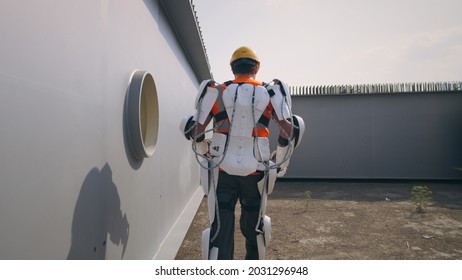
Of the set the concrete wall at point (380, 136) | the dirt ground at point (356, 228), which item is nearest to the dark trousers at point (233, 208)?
the dirt ground at point (356, 228)

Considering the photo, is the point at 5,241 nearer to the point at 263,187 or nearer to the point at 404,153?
the point at 263,187

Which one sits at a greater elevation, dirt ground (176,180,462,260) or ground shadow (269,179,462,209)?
dirt ground (176,180,462,260)

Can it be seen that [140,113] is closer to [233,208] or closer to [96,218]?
[96,218]

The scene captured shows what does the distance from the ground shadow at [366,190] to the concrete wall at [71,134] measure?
5550mm

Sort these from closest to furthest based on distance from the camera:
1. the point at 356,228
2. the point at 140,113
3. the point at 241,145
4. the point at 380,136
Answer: the point at 241,145 < the point at 140,113 < the point at 356,228 < the point at 380,136

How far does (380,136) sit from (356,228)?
6.35 meters

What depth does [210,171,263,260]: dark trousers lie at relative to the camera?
2.15 m

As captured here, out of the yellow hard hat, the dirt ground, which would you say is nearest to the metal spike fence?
the dirt ground

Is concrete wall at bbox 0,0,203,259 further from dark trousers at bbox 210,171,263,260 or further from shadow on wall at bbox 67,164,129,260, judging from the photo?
dark trousers at bbox 210,171,263,260

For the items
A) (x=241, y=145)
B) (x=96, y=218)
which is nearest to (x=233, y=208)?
(x=241, y=145)

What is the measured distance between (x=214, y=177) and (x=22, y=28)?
156 cm

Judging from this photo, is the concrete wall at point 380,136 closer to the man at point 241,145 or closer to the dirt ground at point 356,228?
the dirt ground at point 356,228

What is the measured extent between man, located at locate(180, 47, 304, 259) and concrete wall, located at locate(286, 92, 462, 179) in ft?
26.3

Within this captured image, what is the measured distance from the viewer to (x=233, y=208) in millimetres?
2271
